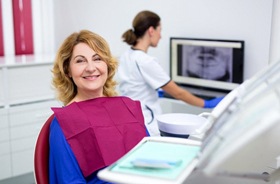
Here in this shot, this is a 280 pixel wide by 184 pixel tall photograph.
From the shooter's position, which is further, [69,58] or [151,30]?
[151,30]

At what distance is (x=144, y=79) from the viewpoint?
228 cm

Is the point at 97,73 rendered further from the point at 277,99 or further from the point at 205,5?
the point at 205,5

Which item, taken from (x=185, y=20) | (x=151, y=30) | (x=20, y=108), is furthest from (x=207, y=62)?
(x=20, y=108)

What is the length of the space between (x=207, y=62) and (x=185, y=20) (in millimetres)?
387

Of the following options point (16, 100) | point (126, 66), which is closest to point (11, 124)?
point (16, 100)

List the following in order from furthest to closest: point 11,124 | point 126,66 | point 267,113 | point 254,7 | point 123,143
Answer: point 11,124 < point 254,7 < point 126,66 < point 123,143 < point 267,113

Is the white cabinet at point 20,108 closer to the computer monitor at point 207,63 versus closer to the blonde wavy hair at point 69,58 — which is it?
the computer monitor at point 207,63

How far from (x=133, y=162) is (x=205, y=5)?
2248 mm

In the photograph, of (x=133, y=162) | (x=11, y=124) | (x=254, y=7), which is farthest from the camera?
(x=11, y=124)

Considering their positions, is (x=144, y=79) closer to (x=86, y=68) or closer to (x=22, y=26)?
(x=86, y=68)

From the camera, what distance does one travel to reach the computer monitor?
8.74ft

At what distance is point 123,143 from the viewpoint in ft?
4.38

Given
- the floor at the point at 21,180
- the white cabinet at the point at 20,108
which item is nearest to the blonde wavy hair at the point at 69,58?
the white cabinet at the point at 20,108

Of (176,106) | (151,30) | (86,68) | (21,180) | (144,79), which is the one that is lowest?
(21,180)
